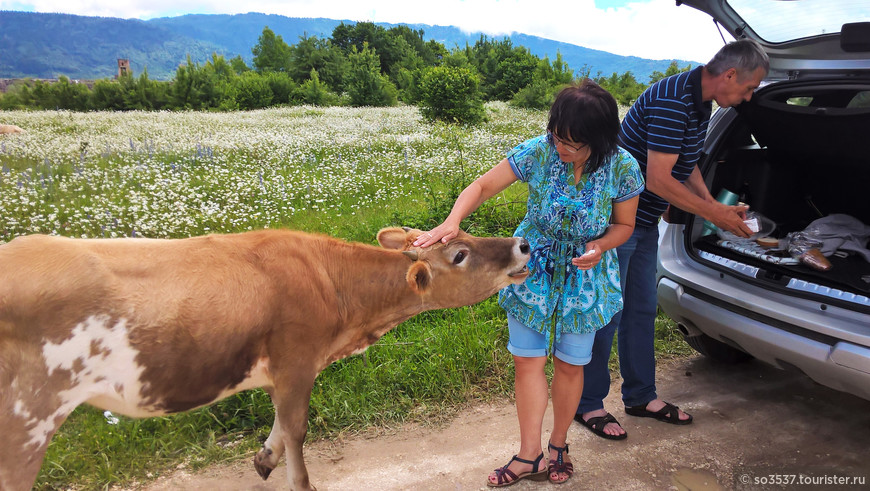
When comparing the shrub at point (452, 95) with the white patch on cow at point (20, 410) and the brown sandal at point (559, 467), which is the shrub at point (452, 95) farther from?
the white patch on cow at point (20, 410)

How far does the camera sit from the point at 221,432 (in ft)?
12.6

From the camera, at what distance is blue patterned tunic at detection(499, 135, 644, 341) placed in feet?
9.97

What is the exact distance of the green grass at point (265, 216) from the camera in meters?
3.65

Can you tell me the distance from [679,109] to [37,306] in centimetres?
342

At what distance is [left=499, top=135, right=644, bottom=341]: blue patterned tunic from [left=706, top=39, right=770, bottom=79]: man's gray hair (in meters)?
0.98

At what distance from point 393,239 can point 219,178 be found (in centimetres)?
529

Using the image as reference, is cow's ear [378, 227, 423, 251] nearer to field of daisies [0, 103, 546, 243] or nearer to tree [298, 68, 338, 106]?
field of daisies [0, 103, 546, 243]

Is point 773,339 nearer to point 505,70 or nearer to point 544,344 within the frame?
point 544,344

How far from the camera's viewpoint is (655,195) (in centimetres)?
372

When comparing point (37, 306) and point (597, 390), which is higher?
point (37, 306)

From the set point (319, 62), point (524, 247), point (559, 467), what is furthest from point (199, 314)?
point (319, 62)

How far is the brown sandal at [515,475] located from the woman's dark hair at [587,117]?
177 cm

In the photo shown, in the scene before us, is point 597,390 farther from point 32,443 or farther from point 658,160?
point 32,443

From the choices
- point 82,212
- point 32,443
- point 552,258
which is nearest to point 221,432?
point 32,443
